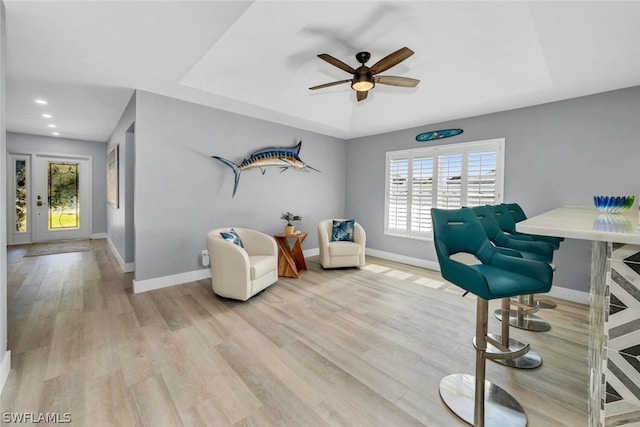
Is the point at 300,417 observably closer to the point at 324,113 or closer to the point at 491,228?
the point at 491,228

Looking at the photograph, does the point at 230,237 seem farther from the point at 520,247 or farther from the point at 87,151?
the point at 87,151

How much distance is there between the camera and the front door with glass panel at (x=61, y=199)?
6242 millimetres

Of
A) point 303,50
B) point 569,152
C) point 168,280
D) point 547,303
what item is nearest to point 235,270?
point 168,280

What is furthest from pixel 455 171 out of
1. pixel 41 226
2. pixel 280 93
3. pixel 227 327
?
pixel 41 226

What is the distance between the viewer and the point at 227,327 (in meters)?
2.54

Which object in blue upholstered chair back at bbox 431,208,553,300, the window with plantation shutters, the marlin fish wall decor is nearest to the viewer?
blue upholstered chair back at bbox 431,208,553,300

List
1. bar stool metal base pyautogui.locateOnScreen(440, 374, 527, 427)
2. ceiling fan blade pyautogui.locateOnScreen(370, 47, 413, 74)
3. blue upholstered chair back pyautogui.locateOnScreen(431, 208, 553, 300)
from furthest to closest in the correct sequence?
ceiling fan blade pyautogui.locateOnScreen(370, 47, 413, 74), bar stool metal base pyautogui.locateOnScreen(440, 374, 527, 427), blue upholstered chair back pyautogui.locateOnScreen(431, 208, 553, 300)

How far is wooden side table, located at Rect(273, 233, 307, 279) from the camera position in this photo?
4.04 metres

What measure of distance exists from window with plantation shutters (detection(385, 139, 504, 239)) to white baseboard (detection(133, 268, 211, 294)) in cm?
351

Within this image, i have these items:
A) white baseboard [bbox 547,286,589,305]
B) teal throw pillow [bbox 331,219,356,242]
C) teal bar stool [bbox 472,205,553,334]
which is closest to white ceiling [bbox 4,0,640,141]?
teal bar stool [bbox 472,205,553,334]

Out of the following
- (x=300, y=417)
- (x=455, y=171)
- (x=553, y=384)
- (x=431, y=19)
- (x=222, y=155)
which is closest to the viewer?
(x=300, y=417)

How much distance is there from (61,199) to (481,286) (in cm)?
907

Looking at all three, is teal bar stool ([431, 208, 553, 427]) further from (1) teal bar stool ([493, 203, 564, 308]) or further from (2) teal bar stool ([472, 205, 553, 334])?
(1) teal bar stool ([493, 203, 564, 308])

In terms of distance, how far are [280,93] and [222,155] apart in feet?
4.28
